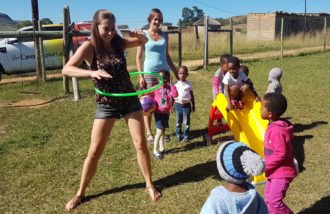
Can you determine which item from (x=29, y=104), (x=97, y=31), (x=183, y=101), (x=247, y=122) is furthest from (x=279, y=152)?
(x=29, y=104)

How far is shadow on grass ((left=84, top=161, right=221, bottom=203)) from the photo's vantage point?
4.67m

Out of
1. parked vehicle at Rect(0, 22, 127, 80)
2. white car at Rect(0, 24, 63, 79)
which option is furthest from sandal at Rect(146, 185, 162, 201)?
white car at Rect(0, 24, 63, 79)

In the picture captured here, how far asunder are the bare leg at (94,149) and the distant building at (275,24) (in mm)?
33341

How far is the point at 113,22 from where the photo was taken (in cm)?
379

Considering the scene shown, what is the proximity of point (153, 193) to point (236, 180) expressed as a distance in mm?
2407

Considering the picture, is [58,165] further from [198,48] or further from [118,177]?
[198,48]

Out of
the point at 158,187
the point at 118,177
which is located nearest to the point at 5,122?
the point at 118,177

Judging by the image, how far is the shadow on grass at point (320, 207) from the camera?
405 centimetres

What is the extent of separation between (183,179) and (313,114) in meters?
4.14

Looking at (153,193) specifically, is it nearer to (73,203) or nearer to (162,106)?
(73,203)

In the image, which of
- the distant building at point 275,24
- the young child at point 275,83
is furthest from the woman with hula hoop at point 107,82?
the distant building at point 275,24

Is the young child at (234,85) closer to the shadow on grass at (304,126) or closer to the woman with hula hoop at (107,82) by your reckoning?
the shadow on grass at (304,126)

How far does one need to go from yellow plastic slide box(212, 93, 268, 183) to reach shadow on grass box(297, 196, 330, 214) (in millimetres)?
1027

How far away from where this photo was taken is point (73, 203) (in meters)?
4.27
